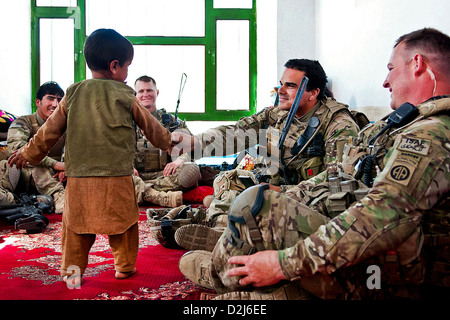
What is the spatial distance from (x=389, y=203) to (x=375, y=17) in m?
2.20

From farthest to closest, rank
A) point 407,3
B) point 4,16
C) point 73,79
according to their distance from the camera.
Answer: point 73,79
point 4,16
point 407,3

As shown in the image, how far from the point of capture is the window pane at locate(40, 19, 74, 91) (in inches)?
184

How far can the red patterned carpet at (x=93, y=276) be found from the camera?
50.7 inches

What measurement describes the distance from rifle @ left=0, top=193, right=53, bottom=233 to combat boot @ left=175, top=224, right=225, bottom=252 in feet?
3.54

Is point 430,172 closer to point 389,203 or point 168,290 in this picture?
point 389,203

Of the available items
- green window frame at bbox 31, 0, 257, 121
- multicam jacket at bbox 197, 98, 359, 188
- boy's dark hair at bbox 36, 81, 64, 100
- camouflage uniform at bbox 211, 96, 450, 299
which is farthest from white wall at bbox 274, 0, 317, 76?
camouflage uniform at bbox 211, 96, 450, 299

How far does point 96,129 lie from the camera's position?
133 cm

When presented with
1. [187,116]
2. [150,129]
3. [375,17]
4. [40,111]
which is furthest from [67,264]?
[187,116]

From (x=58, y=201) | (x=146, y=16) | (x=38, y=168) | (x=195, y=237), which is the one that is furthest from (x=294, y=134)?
(x=146, y=16)

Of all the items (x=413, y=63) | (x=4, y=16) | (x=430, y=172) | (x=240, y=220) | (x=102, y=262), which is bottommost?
(x=102, y=262)

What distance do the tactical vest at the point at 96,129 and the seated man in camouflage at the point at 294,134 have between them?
556 millimetres

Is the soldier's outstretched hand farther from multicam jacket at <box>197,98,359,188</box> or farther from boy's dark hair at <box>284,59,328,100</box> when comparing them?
boy's dark hair at <box>284,59,328,100</box>

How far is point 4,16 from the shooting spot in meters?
4.13

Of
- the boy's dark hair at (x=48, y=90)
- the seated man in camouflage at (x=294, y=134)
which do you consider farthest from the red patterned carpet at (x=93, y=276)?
the boy's dark hair at (x=48, y=90)
